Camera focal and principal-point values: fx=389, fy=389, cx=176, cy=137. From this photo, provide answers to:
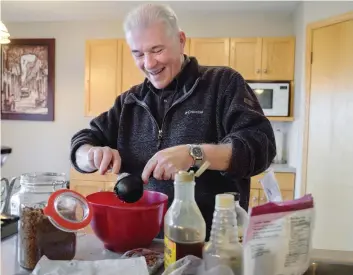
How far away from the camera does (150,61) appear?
1.10m

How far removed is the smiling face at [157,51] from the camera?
3.52ft

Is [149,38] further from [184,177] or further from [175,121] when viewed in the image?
[184,177]

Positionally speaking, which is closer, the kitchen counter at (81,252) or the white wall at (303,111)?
the kitchen counter at (81,252)

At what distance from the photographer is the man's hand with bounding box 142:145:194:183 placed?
82 cm

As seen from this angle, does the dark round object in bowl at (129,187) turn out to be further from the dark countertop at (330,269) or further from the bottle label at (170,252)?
the dark countertop at (330,269)

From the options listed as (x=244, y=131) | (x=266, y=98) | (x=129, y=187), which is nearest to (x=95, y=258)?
(x=129, y=187)

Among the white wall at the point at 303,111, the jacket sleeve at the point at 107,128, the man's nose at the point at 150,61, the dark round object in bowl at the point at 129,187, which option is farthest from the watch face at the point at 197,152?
the white wall at the point at 303,111

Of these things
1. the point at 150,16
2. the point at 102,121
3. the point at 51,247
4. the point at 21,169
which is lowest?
the point at 21,169

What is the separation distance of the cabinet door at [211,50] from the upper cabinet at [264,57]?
0.19ft

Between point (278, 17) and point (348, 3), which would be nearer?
point (348, 3)

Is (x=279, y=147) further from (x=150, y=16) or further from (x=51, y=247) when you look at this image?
(x=51, y=247)

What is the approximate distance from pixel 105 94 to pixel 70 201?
2809mm

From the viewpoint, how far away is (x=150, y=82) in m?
1.23

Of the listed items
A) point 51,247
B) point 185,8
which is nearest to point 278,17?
point 185,8
